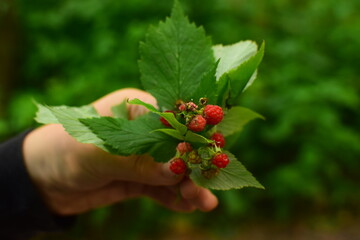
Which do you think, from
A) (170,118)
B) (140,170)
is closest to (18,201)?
(140,170)

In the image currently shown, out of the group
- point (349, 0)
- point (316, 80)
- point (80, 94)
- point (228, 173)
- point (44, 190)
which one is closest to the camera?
point (228, 173)

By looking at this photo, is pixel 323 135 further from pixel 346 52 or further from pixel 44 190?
pixel 44 190

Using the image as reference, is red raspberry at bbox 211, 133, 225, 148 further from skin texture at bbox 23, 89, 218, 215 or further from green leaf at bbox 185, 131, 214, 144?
skin texture at bbox 23, 89, 218, 215

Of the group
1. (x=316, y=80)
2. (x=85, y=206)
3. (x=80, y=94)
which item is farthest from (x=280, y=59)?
(x=85, y=206)

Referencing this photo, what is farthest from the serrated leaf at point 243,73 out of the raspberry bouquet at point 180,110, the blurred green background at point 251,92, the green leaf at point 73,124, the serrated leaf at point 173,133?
the blurred green background at point 251,92

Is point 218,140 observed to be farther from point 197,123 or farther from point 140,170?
point 140,170

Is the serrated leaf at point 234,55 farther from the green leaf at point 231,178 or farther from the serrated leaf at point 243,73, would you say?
the green leaf at point 231,178
